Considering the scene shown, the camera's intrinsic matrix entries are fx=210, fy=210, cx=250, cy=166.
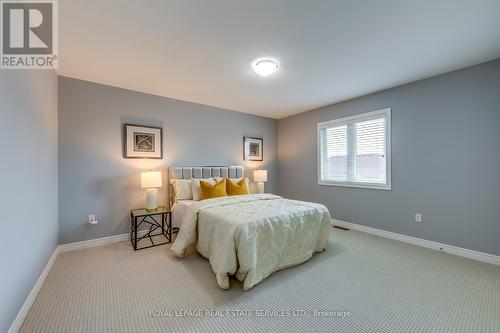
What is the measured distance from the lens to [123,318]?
165 centimetres

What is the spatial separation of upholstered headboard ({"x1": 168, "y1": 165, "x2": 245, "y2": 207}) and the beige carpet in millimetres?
1423

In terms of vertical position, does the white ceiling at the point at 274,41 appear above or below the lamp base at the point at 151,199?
above

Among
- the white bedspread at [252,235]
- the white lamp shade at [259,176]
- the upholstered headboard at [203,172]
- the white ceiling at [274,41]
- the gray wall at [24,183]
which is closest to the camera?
the gray wall at [24,183]

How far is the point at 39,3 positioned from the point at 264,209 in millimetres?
2829

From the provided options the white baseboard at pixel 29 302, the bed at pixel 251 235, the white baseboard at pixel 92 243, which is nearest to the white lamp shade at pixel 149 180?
the bed at pixel 251 235

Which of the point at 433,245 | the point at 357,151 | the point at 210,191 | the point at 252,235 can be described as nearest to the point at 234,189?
the point at 210,191

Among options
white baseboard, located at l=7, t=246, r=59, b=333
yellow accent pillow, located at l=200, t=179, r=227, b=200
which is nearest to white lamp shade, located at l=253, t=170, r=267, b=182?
yellow accent pillow, located at l=200, t=179, r=227, b=200

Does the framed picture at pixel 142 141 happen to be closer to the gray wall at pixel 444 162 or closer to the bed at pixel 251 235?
the bed at pixel 251 235

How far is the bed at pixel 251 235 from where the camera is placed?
6.79 feet

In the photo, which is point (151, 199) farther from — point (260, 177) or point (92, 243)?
point (260, 177)

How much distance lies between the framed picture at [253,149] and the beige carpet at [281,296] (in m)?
2.73

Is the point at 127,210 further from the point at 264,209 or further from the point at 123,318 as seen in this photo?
the point at 264,209

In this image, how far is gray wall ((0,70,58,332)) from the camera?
142 cm

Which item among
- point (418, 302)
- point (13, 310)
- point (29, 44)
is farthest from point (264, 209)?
point (29, 44)
